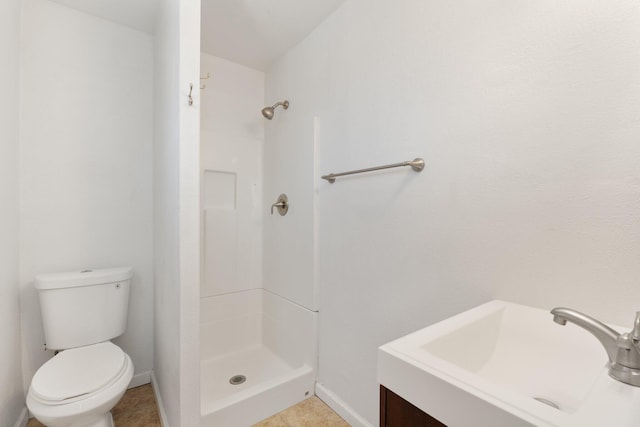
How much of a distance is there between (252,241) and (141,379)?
1.15 meters

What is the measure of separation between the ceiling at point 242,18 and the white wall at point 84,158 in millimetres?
120

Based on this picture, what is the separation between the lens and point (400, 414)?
2.07ft

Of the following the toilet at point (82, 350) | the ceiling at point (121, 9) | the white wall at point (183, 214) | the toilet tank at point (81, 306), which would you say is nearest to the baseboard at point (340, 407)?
the white wall at point (183, 214)

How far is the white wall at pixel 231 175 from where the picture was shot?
2.14 meters

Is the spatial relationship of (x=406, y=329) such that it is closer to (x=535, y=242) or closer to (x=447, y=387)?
(x=535, y=242)

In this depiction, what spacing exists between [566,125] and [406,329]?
3.14ft

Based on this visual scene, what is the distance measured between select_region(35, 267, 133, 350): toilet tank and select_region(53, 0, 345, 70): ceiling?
1540mm

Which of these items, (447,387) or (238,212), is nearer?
(447,387)

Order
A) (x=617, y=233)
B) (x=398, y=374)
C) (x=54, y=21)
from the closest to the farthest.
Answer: (x=398, y=374) < (x=617, y=233) < (x=54, y=21)

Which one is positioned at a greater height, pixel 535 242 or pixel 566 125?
pixel 566 125

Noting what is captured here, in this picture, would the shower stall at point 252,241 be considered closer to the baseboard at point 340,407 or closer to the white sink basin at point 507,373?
the baseboard at point 340,407

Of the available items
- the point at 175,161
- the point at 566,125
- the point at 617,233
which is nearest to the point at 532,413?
the point at 617,233

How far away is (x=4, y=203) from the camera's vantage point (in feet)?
4.60

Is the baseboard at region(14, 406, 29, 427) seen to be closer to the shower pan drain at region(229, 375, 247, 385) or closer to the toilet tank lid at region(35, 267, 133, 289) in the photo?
the toilet tank lid at region(35, 267, 133, 289)
